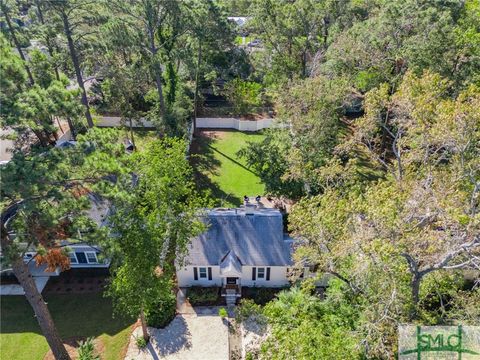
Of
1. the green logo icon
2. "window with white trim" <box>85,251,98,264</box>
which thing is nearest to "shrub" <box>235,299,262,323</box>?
the green logo icon

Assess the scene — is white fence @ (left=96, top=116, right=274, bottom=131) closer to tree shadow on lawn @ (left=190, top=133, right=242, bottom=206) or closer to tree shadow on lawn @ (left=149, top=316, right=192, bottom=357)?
tree shadow on lawn @ (left=190, top=133, right=242, bottom=206)

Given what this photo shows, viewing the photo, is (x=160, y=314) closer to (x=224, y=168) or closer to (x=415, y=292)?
(x=415, y=292)

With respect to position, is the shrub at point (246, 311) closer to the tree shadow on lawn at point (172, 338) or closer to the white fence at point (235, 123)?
the tree shadow on lawn at point (172, 338)

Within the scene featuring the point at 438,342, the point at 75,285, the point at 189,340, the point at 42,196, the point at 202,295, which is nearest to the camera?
the point at 42,196

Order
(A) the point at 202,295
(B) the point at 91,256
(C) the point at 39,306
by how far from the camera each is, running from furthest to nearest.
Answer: (B) the point at 91,256 → (A) the point at 202,295 → (C) the point at 39,306

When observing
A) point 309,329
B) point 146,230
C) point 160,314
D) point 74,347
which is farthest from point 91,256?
point 309,329

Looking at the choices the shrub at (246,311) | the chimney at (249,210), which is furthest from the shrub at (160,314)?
the chimney at (249,210)

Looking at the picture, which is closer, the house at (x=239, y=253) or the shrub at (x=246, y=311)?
the shrub at (x=246, y=311)
